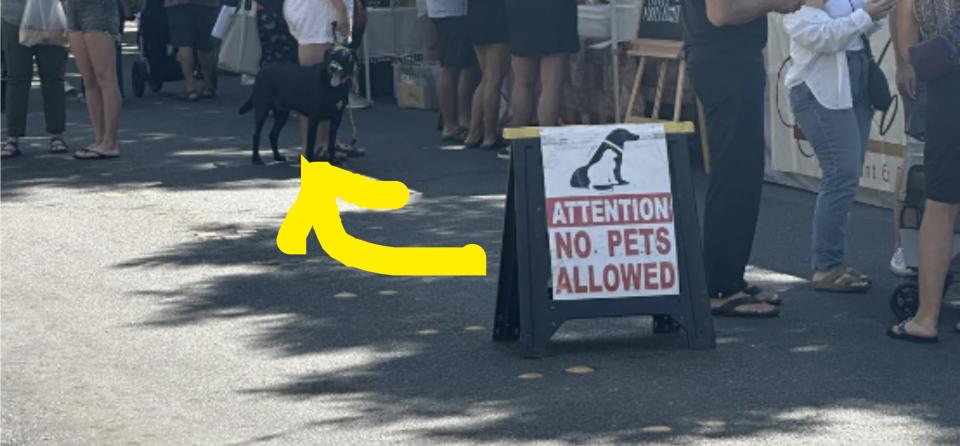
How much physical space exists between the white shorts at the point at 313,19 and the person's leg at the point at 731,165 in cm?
589

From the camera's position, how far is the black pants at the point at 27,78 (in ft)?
50.6

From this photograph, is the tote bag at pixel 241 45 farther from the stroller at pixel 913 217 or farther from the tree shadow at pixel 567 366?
the stroller at pixel 913 217

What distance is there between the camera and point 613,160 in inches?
331

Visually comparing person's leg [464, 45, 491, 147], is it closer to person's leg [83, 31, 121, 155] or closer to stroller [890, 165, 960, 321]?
person's leg [83, 31, 121, 155]

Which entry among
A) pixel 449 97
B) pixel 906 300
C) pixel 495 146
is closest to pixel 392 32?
pixel 449 97

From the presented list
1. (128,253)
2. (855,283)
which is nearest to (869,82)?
(855,283)

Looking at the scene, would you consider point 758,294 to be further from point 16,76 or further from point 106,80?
point 16,76

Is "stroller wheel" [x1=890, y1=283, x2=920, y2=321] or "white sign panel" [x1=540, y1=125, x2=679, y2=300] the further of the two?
"stroller wheel" [x1=890, y1=283, x2=920, y2=321]

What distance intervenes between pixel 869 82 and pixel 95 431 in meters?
4.19

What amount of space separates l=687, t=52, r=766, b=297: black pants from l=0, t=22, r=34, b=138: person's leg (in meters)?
7.76

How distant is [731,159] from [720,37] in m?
0.53

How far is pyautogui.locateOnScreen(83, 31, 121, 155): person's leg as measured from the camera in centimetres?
1483

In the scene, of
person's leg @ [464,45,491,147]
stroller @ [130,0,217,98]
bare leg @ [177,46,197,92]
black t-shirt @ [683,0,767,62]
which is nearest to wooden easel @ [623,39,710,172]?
person's leg @ [464,45,491,147]

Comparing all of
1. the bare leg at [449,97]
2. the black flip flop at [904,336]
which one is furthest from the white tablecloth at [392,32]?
the black flip flop at [904,336]
